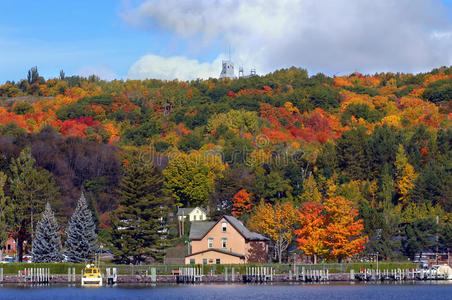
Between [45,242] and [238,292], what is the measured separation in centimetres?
2751

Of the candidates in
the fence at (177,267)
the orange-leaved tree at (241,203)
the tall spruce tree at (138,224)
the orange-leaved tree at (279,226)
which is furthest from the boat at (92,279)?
the orange-leaved tree at (241,203)

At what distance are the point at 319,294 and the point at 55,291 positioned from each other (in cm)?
2708

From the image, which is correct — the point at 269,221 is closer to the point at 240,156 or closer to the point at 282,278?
the point at 282,278

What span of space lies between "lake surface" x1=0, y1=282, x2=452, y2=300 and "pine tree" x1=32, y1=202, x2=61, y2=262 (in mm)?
7160

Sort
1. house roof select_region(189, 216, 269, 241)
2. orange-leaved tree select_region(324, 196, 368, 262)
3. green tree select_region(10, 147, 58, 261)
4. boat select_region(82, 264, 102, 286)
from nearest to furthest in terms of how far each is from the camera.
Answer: boat select_region(82, 264, 102, 286), orange-leaved tree select_region(324, 196, 368, 262), green tree select_region(10, 147, 58, 261), house roof select_region(189, 216, 269, 241)

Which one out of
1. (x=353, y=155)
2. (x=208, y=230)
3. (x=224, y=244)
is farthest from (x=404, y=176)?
(x=208, y=230)

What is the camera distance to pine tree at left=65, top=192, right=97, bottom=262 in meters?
94.8

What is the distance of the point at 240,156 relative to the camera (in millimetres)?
173750

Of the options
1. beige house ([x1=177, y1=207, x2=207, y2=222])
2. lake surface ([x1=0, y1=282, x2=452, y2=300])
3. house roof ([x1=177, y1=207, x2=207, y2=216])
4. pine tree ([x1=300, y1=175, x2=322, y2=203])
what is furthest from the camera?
house roof ([x1=177, y1=207, x2=207, y2=216])

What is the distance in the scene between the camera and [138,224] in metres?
96.6

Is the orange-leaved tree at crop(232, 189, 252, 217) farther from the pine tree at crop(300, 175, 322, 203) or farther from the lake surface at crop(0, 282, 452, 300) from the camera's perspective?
the lake surface at crop(0, 282, 452, 300)

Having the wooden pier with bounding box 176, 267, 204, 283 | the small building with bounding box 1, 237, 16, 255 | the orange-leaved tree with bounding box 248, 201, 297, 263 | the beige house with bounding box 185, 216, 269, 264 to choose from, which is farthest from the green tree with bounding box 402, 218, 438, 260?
the small building with bounding box 1, 237, 16, 255

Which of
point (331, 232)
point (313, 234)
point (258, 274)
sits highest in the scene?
point (331, 232)

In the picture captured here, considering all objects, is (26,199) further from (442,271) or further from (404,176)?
(404,176)
